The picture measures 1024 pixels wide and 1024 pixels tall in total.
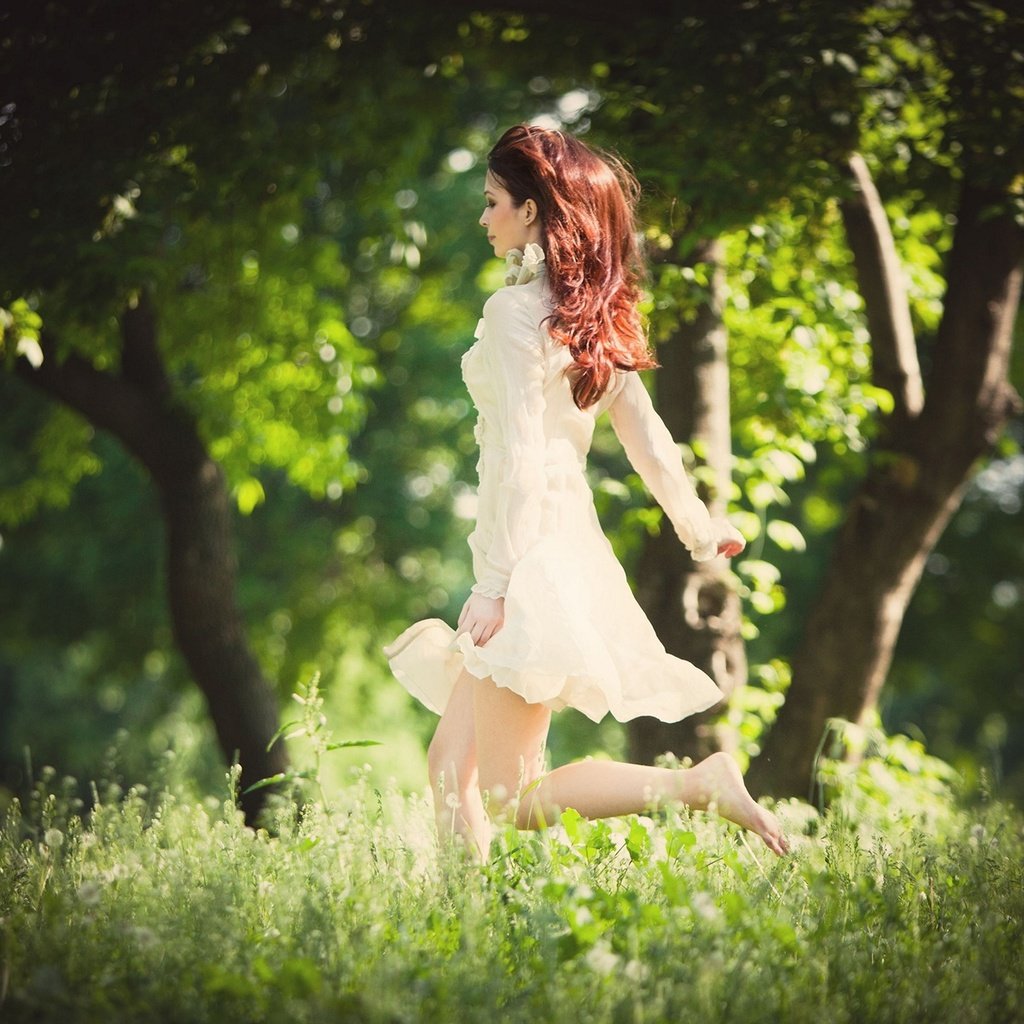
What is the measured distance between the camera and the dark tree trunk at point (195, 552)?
A: 22.9 feet

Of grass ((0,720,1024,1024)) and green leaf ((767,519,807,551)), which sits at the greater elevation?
grass ((0,720,1024,1024))

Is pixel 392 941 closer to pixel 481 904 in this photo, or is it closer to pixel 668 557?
pixel 481 904

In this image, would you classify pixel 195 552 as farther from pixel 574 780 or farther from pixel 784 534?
pixel 574 780

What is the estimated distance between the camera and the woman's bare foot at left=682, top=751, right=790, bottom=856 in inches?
117

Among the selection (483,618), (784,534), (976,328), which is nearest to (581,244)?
(483,618)

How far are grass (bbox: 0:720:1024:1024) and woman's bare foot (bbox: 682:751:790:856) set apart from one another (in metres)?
0.12

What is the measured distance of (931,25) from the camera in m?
5.02

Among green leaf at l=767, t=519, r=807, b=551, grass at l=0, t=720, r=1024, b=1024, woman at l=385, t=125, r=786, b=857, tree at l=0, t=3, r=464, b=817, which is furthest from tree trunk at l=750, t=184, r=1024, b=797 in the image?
tree at l=0, t=3, r=464, b=817

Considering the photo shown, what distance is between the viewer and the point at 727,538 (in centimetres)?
347

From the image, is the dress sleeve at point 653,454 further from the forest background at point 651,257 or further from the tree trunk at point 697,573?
the tree trunk at point 697,573

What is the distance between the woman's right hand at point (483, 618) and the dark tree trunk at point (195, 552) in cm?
418

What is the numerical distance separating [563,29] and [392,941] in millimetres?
4762

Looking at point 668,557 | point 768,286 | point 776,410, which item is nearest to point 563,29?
point 768,286

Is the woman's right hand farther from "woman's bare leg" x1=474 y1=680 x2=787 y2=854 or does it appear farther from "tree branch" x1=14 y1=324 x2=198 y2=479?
"tree branch" x1=14 y1=324 x2=198 y2=479
